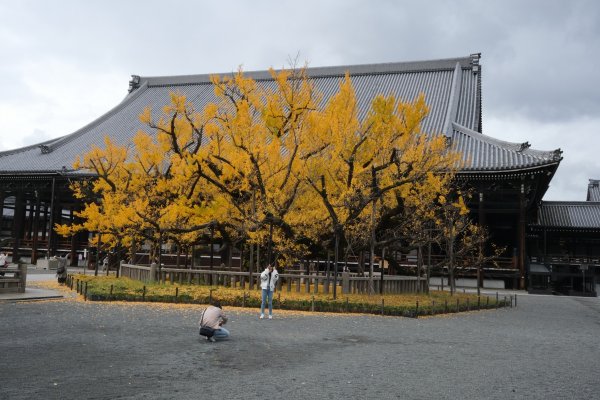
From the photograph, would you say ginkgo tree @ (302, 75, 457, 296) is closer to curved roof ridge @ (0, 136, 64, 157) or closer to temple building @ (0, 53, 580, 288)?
temple building @ (0, 53, 580, 288)

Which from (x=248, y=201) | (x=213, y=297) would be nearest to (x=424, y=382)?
(x=213, y=297)

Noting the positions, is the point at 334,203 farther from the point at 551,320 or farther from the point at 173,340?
the point at 173,340

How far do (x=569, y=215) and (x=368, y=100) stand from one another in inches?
662

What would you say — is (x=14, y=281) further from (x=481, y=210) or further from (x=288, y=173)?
(x=481, y=210)

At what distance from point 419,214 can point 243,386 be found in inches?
671

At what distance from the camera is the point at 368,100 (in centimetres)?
4156

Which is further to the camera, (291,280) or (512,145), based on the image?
(512,145)

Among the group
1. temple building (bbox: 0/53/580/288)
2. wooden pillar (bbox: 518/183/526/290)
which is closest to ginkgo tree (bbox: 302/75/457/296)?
temple building (bbox: 0/53/580/288)

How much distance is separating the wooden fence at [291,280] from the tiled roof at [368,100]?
1424cm

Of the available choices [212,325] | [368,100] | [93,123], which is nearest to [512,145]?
[368,100]

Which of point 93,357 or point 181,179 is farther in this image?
point 181,179

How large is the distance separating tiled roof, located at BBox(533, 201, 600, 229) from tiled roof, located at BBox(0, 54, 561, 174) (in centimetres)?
745

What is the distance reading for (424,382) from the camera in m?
7.90

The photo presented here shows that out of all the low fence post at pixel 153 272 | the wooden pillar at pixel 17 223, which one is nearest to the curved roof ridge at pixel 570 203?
the low fence post at pixel 153 272
